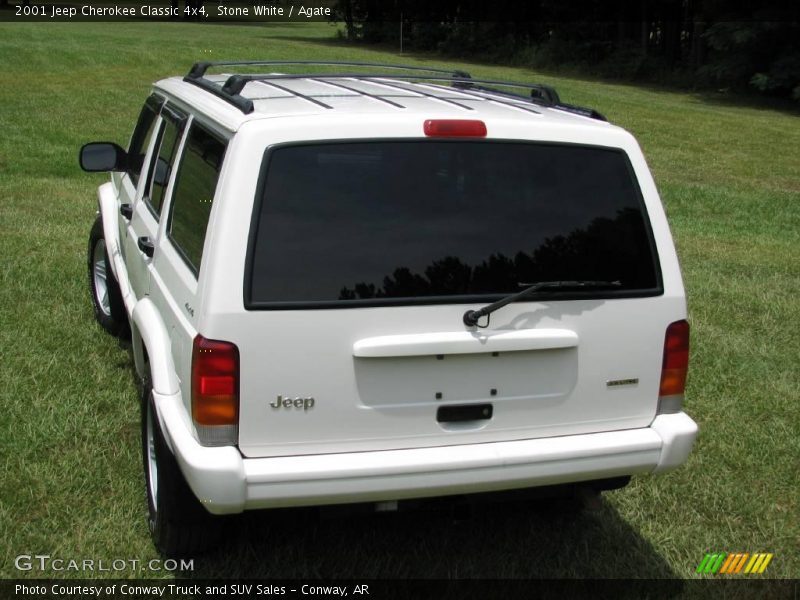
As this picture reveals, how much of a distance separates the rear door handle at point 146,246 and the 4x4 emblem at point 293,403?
4.35 feet

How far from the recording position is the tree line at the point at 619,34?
28.7 metres

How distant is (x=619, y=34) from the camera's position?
125 ft

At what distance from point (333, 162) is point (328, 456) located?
0.99 meters

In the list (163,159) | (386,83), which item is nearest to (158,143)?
(163,159)

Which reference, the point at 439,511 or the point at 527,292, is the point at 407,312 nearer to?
the point at 527,292

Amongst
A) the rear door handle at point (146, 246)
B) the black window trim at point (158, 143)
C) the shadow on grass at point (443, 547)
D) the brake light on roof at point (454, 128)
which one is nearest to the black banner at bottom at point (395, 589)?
the shadow on grass at point (443, 547)

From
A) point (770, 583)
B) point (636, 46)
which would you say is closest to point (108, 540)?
point (770, 583)

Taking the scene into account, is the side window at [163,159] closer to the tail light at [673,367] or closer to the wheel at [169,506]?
the wheel at [169,506]

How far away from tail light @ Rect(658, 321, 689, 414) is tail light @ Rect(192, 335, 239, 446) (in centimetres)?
159

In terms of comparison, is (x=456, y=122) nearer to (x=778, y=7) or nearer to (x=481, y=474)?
(x=481, y=474)

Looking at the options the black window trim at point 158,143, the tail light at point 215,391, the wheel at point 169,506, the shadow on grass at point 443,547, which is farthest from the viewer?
the black window trim at point 158,143
